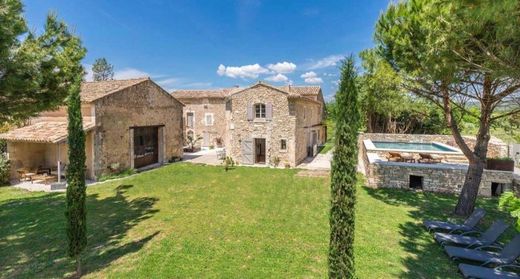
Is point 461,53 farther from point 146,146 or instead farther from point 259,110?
point 146,146

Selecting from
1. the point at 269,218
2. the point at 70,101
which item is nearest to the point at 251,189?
the point at 269,218

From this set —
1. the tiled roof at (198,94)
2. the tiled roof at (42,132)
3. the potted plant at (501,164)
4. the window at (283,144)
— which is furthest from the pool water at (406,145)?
the tiled roof at (42,132)

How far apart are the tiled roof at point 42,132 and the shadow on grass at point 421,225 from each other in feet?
55.4

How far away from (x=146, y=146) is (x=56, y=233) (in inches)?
486

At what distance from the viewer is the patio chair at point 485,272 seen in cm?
577

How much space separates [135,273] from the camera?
6.41 meters

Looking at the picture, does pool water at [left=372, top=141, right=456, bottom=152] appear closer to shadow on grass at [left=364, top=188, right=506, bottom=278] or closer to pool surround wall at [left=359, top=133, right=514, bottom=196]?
pool surround wall at [left=359, top=133, right=514, bottom=196]

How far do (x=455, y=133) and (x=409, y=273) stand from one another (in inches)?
265

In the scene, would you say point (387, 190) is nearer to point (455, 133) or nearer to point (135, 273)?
point (455, 133)

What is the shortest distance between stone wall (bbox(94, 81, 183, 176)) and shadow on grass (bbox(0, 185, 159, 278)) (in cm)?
420

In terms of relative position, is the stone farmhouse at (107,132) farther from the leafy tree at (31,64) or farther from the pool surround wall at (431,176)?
the pool surround wall at (431,176)

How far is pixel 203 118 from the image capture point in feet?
105


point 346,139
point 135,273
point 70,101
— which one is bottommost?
point 135,273

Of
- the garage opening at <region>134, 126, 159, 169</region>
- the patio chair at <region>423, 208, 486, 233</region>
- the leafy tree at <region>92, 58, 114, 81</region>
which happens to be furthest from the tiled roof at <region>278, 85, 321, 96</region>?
the leafy tree at <region>92, 58, 114, 81</region>
